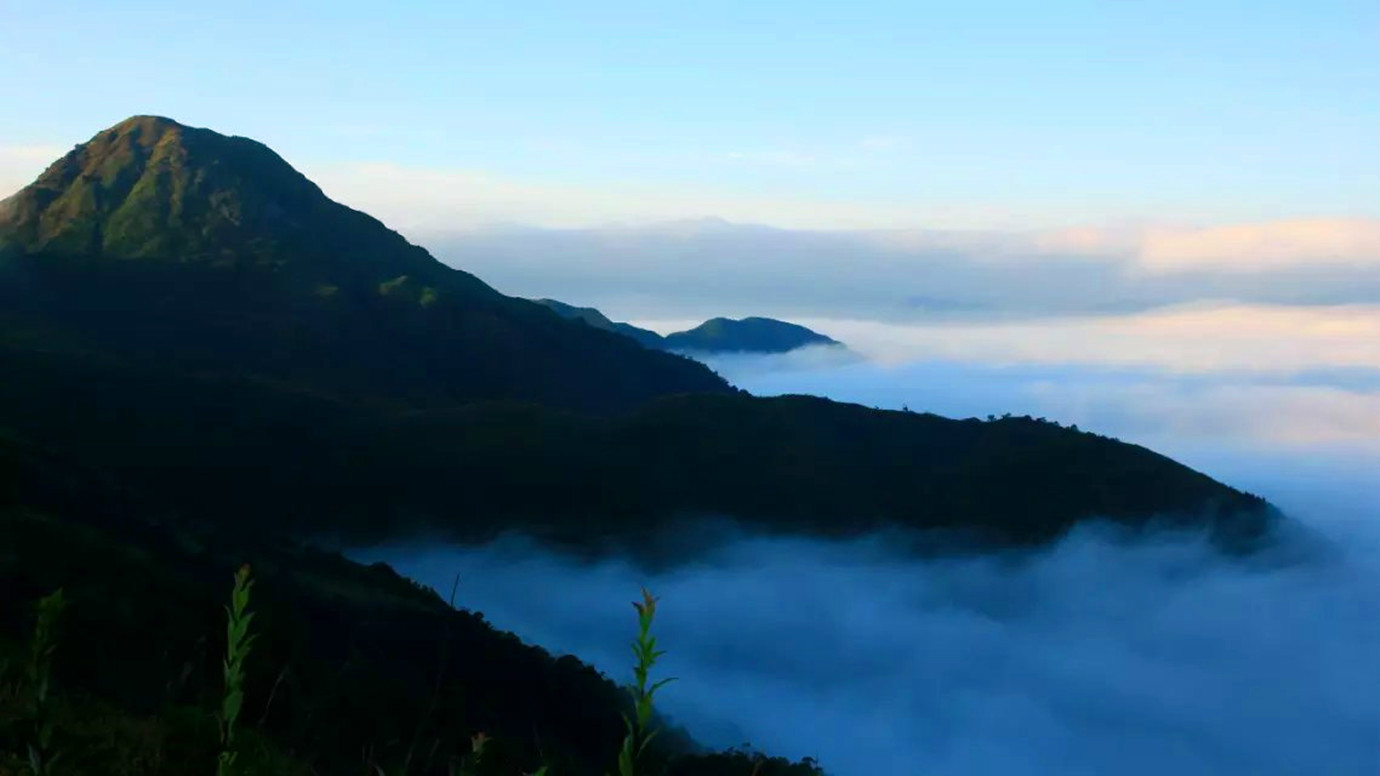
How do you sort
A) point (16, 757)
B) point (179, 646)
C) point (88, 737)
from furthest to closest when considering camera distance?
1. point (179, 646)
2. point (88, 737)
3. point (16, 757)

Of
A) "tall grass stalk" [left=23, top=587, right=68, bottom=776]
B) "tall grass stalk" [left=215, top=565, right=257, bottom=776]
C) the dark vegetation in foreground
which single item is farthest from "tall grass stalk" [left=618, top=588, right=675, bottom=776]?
"tall grass stalk" [left=23, top=587, right=68, bottom=776]

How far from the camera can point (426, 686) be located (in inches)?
3452

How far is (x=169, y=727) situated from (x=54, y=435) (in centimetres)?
20862

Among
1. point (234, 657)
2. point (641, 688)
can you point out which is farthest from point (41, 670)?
point (641, 688)

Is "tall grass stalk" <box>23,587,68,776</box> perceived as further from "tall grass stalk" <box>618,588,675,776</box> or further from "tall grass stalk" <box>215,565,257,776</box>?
"tall grass stalk" <box>618,588,675,776</box>

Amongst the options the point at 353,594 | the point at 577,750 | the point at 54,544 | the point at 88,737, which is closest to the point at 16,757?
the point at 88,737

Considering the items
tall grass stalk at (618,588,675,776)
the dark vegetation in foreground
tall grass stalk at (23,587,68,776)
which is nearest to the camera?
tall grass stalk at (618,588,675,776)

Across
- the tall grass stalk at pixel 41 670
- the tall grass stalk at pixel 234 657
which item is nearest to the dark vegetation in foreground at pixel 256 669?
the tall grass stalk at pixel 41 670

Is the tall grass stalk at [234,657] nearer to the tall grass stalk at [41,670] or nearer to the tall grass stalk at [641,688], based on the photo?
the tall grass stalk at [41,670]

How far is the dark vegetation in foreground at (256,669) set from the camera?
9828mm

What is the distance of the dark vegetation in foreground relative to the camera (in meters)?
9.83

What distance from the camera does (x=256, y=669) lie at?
4869 centimetres

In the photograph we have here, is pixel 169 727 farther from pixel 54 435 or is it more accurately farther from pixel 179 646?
pixel 54 435

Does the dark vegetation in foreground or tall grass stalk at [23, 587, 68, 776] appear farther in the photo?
the dark vegetation in foreground
